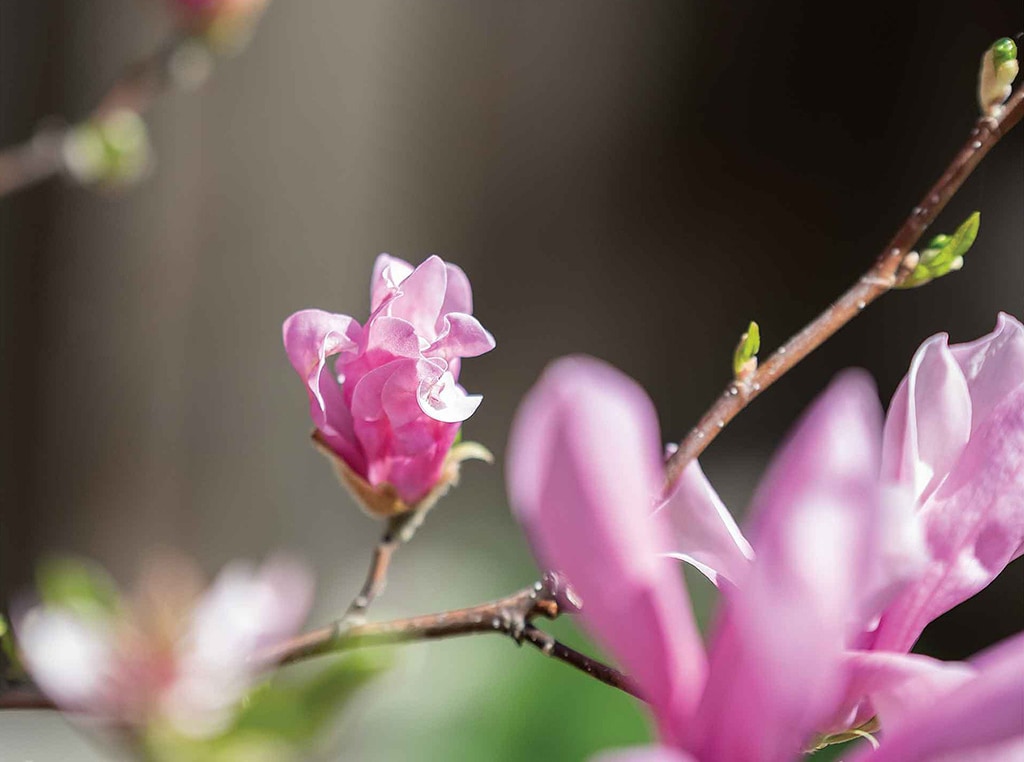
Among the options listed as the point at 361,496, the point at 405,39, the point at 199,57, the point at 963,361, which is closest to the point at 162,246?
the point at 405,39

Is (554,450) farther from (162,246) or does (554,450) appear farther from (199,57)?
(162,246)

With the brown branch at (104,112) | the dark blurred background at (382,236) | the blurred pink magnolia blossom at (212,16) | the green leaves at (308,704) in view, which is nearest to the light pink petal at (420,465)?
the green leaves at (308,704)

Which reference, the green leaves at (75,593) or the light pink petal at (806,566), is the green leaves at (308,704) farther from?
the green leaves at (75,593)

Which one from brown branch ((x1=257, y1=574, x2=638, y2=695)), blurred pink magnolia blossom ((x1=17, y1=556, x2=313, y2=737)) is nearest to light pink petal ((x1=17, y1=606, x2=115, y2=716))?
blurred pink magnolia blossom ((x1=17, y1=556, x2=313, y2=737))

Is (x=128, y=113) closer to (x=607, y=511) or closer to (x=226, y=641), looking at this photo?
(x=226, y=641)

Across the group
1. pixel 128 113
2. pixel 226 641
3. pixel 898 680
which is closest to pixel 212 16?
pixel 128 113
